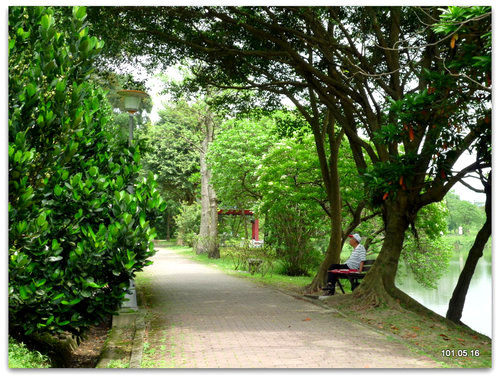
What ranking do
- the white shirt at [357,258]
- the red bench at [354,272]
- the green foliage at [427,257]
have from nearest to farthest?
the red bench at [354,272]
the white shirt at [357,258]
the green foliage at [427,257]

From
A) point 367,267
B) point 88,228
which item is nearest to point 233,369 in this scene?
point 88,228

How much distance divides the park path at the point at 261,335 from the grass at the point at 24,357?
4.51ft

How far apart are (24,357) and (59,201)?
1.84 m

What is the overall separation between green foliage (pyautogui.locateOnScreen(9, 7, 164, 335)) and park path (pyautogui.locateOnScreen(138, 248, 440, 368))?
1.37m

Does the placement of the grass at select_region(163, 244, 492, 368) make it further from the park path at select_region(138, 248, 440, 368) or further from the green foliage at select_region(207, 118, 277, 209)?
the green foliage at select_region(207, 118, 277, 209)

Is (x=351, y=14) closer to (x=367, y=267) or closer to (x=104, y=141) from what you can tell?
(x=367, y=267)

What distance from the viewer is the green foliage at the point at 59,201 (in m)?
5.43

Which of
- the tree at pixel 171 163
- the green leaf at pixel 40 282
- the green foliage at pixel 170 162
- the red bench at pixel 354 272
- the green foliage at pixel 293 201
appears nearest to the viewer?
the green leaf at pixel 40 282

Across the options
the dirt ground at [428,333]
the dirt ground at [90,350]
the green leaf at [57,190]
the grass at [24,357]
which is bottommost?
the dirt ground at [90,350]

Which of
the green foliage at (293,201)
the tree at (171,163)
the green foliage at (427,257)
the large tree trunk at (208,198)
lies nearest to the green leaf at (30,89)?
the green foliage at (293,201)

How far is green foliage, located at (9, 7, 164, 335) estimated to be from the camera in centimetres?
543

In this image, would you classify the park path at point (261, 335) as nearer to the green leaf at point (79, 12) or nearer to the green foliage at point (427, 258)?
the green leaf at point (79, 12)

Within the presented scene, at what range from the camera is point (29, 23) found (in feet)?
19.7
